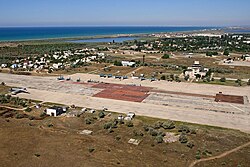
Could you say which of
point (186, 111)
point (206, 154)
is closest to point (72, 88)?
point (186, 111)

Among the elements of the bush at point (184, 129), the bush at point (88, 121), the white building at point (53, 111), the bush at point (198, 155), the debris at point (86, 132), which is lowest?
the bush at point (198, 155)

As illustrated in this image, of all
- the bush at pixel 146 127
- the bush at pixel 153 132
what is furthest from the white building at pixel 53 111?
the bush at pixel 153 132

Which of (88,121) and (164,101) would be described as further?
(164,101)

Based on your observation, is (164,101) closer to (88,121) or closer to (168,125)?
(168,125)

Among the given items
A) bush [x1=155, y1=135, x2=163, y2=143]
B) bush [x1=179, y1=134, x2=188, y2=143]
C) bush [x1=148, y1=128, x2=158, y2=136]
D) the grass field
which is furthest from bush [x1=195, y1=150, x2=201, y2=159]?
bush [x1=148, y1=128, x2=158, y2=136]

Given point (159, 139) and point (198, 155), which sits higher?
point (159, 139)

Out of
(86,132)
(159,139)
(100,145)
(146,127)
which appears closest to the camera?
(100,145)

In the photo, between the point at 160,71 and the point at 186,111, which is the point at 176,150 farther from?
the point at 160,71

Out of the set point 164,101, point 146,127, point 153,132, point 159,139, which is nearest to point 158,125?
point 146,127

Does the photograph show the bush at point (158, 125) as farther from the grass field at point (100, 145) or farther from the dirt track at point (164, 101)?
the dirt track at point (164, 101)

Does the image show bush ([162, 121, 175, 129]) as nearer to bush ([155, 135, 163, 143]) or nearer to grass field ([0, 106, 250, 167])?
grass field ([0, 106, 250, 167])

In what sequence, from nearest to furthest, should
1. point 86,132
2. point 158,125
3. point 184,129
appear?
point 86,132, point 184,129, point 158,125
